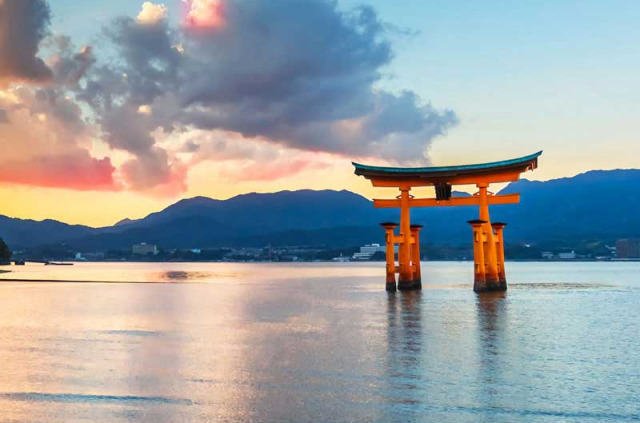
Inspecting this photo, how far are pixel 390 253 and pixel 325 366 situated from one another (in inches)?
1326

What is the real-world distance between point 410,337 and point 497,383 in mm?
10720

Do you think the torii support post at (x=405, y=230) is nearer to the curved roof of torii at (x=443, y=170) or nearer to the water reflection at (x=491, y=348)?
the curved roof of torii at (x=443, y=170)

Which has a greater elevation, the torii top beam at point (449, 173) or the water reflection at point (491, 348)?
the torii top beam at point (449, 173)

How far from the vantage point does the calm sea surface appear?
15352mm

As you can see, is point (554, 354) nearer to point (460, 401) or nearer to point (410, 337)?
point (410, 337)

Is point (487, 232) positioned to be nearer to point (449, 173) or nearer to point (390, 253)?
point (449, 173)

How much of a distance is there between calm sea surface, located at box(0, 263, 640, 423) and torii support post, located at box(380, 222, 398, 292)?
33.7ft

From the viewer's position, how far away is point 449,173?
169 feet

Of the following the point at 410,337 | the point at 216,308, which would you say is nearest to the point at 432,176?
the point at 216,308

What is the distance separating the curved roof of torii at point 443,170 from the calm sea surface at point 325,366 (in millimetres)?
11573

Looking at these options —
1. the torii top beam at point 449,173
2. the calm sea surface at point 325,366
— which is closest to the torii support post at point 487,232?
the torii top beam at point 449,173

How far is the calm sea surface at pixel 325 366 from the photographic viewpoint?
50.4 feet

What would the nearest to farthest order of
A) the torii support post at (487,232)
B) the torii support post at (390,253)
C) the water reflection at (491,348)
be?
1. the water reflection at (491,348)
2. the torii support post at (487,232)
3. the torii support post at (390,253)

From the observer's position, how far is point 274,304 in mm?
52594
